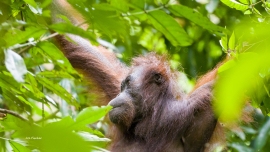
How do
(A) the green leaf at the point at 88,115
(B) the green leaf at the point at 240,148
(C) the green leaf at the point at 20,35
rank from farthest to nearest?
(B) the green leaf at the point at 240,148
(A) the green leaf at the point at 88,115
(C) the green leaf at the point at 20,35

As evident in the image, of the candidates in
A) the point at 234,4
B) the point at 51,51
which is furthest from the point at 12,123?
the point at 234,4

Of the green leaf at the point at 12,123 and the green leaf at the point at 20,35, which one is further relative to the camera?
the green leaf at the point at 12,123

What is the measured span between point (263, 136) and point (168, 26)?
2.43m

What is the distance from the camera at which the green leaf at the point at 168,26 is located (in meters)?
1.93

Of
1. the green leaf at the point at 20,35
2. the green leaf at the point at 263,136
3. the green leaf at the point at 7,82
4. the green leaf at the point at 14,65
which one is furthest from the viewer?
the green leaf at the point at 263,136

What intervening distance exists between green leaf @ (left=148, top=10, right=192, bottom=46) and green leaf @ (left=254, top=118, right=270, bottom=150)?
7.16 ft

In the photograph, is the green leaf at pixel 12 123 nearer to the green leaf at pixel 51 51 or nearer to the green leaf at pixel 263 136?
the green leaf at pixel 51 51

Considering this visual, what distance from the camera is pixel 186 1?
3.94 meters

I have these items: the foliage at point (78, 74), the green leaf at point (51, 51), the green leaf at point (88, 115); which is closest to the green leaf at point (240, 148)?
the foliage at point (78, 74)

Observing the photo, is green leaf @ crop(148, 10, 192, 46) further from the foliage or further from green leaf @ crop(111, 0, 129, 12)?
green leaf @ crop(111, 0, 129, 12)

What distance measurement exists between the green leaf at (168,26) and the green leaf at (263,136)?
7.16ft

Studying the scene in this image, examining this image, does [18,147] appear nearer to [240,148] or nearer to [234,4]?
[234,4]

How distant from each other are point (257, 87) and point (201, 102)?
2.22 feet

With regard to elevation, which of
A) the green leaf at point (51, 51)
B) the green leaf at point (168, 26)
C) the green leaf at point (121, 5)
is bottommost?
the green leaf at point (168, 26)
